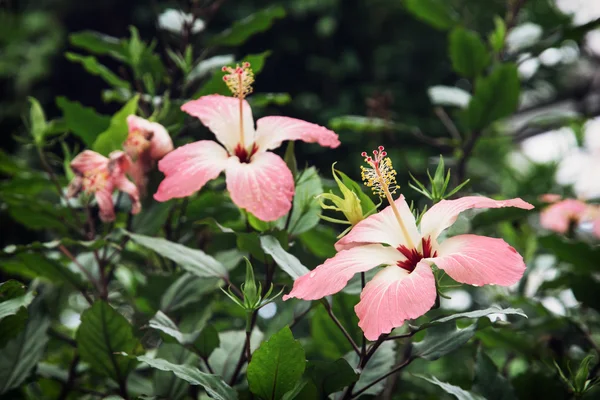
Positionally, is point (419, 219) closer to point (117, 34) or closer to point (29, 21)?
point (29, 21)

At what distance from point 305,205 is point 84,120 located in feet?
1.52

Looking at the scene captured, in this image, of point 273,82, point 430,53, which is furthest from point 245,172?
point 430,53

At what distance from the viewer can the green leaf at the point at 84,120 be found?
0.96 meters

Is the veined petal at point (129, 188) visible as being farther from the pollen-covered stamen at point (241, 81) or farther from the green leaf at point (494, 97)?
the green leaf at point (494, 97)

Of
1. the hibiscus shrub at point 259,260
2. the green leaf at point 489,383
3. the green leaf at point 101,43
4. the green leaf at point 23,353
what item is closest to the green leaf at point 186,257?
the hibiscus shrub at point 259,260

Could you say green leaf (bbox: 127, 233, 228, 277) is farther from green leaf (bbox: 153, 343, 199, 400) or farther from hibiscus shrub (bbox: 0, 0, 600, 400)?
green leaf (bbox: 153, 343, 199, 400)

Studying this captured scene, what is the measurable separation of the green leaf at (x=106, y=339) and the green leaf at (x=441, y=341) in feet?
1.13

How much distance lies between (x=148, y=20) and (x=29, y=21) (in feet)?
2.87

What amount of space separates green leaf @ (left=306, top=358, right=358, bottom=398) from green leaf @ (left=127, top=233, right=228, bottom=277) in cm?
17

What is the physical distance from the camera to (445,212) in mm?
552

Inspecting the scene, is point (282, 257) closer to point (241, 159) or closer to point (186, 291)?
point (241, 159)

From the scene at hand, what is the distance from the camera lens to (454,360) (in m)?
1.49

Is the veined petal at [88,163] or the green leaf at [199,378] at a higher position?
the veined petal at [88,163]

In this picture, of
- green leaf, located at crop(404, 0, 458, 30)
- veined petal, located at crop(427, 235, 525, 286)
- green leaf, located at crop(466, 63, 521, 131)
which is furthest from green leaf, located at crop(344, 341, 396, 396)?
green leaf, located at crop(404, 0, 458, 30)
